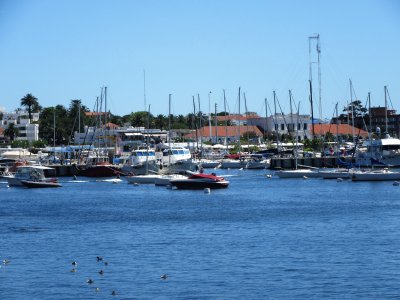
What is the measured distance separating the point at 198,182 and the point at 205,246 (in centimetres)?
3941

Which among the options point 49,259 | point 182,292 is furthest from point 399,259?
point 49,259

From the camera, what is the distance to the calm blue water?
33969mm

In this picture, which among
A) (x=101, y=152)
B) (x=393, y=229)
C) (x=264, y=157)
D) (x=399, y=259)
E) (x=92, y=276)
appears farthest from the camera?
(x=264, y=157)

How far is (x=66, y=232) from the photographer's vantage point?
2068 inches

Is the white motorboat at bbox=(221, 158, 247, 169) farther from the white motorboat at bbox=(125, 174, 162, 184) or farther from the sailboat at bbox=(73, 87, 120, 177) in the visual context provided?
the white motorboat at bbox=(125, 174, 162, 184)

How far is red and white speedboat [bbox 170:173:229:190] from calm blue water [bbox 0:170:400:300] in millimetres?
4463

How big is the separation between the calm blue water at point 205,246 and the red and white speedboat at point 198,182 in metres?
4.46

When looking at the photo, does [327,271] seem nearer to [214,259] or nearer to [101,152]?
[214,259]

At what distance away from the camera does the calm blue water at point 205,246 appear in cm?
3397

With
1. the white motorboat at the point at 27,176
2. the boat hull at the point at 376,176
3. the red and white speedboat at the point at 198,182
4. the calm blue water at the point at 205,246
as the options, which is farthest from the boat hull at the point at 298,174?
the white motorboat at the point at 27,176

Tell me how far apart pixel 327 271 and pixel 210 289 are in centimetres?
562

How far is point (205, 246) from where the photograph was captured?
4475 centimetres

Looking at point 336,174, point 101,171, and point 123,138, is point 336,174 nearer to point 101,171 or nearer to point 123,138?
point 101,171

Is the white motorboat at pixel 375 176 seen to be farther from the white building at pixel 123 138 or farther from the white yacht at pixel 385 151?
the white building at pixel 123 138
